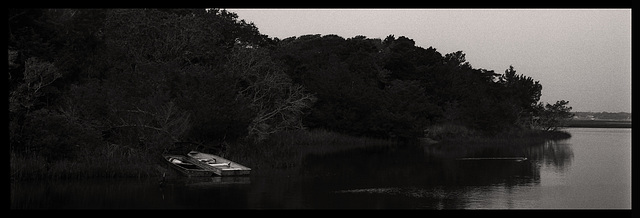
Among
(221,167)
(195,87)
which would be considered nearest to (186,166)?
(221,167)

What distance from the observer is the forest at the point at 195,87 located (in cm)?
2030

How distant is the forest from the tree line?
6cm

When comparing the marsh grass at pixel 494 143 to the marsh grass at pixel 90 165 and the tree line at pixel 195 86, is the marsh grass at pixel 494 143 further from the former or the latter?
the marsh grass at pixel 90 165

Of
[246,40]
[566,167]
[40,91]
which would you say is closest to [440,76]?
[246,40]

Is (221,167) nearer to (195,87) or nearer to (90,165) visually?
(90,165)

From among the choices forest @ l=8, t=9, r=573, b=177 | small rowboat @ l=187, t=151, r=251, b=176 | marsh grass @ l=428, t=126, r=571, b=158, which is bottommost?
marsh grass @ l=428, t=126, r=571, b=158

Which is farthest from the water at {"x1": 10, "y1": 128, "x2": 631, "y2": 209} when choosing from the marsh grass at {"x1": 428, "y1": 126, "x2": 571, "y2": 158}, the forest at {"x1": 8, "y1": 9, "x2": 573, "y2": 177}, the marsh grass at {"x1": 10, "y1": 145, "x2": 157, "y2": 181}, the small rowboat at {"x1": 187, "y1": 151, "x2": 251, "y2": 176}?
the marsh grass at {"x1": 428, "y1": 126, "x2": 571, "y2": 158}

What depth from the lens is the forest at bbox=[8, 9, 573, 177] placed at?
2030 cm

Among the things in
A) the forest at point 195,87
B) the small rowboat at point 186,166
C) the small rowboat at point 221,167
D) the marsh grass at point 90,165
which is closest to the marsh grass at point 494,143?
the forest at point 195,87

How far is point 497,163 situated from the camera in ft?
94.0

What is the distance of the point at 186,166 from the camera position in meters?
21.1

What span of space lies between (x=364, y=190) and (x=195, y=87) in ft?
32.4

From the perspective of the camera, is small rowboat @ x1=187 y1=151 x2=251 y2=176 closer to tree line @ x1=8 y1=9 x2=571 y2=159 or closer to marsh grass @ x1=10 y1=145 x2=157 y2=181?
tree line @ x1=8 y1=9 x2=571 y2=159
